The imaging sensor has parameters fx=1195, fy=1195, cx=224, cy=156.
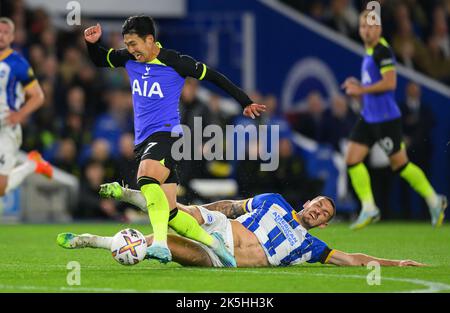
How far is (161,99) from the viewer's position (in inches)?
397

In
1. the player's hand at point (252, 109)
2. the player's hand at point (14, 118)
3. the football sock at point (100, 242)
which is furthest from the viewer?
the player's hand at point (14, 118)

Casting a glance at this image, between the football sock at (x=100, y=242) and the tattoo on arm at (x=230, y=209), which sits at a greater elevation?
the tattoo on arm at (x=230, y=209)

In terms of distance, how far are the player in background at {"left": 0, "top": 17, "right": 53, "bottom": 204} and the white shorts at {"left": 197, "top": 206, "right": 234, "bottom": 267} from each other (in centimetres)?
441

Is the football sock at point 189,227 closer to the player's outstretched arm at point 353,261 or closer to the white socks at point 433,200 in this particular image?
the player's outstretched arm at point 353,261

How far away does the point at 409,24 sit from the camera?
21.9 m

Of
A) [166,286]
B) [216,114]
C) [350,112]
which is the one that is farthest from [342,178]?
[166,286]

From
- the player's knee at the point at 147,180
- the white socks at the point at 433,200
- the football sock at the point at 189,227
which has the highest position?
the player's knee at the point at 147,180

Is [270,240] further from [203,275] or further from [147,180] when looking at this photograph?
[147,180]

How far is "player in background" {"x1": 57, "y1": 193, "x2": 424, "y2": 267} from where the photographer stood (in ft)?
32.7

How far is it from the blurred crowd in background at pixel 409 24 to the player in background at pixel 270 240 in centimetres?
1153

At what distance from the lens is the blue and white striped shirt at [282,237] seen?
998 cm

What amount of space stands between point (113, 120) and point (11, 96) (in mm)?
5622

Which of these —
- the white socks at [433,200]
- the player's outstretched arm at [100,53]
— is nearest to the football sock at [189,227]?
the player's outstretched arm at [100,53]

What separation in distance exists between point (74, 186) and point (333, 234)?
5.42 m
